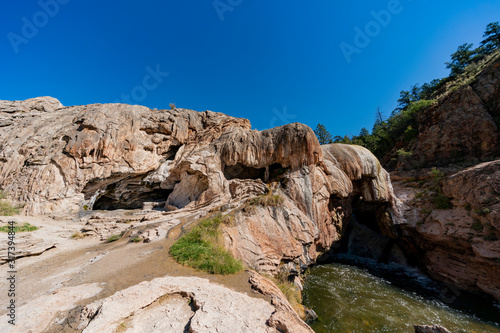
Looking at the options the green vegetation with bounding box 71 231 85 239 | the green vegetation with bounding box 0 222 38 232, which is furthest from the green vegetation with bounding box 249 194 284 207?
the green vegetation with bounding box 0 222 38 232

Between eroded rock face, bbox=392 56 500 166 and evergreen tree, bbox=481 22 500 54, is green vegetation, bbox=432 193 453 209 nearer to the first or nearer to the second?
eroded rock face, bbox=392 56 500 166

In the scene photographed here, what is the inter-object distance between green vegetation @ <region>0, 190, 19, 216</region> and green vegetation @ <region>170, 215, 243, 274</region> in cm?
1252

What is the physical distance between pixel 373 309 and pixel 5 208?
2146 cm

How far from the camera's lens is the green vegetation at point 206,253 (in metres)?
5.66

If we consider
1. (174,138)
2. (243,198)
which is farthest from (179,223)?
(174,138)

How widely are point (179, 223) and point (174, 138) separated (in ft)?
34.9

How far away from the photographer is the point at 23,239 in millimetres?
7309

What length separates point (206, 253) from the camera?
6355 millimetres

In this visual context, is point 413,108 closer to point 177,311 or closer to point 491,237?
point 491,237

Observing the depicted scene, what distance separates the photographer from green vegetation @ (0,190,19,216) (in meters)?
11.1

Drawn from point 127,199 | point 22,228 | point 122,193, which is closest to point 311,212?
point 22,228

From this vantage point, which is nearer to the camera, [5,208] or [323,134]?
[5,208]

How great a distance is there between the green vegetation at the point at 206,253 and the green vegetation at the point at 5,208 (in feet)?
41.1

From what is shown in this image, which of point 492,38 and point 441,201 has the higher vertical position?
point 492,38
